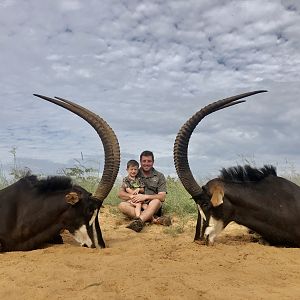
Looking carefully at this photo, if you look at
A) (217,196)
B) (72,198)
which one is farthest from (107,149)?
(217,196)

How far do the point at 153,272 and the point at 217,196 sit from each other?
2130 millimetres

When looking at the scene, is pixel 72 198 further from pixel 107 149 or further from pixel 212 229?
pixel 212 229

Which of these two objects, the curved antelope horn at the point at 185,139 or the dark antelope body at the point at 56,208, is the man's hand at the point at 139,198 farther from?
the dark antelope body at the point at 56,208

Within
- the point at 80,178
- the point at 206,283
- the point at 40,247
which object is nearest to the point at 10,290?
the point at 206,283

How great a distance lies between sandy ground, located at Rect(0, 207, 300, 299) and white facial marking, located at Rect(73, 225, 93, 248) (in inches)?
5.0

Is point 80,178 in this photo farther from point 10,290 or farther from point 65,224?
point 10,290

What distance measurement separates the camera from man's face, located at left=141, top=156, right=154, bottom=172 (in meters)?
8.70

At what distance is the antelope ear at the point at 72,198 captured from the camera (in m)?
5.93

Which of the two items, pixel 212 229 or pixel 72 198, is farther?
pixel 212 229

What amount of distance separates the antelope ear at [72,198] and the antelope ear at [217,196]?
71.8 inches

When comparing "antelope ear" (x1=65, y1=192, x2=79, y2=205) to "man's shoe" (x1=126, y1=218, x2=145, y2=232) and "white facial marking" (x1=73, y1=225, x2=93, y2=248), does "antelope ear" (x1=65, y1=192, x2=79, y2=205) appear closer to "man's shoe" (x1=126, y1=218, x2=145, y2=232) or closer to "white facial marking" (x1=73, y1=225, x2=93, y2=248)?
"white facial marking" (x1=73, y1=225, x2=93, y2=248)

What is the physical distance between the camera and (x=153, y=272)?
4.33 metres

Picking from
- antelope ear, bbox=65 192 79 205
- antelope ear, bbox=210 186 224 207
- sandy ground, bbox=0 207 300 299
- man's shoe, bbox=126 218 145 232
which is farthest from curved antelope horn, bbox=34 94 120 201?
man's shoe, bbox=126 218 145 232

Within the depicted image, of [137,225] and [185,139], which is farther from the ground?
[185,139]
